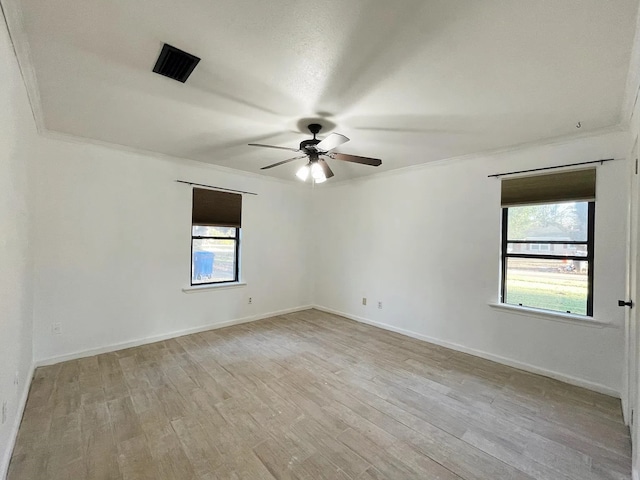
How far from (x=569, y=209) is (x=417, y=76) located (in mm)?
2449

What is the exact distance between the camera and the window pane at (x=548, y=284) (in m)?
2.92

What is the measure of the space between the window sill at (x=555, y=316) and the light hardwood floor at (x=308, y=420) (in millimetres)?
653

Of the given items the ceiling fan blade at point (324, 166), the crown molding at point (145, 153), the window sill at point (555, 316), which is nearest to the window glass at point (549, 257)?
the window sill at point (555, 316)

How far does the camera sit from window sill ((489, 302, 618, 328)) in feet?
8.95

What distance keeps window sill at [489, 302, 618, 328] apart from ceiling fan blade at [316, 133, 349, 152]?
276cm

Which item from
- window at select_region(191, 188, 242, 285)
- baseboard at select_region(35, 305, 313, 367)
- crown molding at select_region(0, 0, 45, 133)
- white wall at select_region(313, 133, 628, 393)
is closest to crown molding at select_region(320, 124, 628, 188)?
white wall at select_region(313, 133, 628, 393)

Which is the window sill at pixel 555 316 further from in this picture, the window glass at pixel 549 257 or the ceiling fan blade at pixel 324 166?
the ceiling fan blade at pixel 324 166

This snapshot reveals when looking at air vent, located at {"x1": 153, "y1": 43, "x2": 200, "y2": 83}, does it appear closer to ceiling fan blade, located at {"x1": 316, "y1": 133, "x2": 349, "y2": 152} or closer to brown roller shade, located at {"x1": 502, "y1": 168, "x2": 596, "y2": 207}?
ceiling fan blade, located at {"x1": 316, "y1": 133, "x2": 349, "y2": 152}

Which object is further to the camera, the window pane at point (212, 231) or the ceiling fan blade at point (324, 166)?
the window pane at point (212, 231)

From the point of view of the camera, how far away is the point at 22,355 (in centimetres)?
225

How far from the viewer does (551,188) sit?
3.03 m

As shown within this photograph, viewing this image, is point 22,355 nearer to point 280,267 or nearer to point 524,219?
point 280,267

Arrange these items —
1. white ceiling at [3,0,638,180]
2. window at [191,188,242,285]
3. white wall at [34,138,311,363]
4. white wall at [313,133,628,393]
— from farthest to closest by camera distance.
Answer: window at [191,188,242,285] < white wall at [34,138,311,363] < white wall at [313,133,628,393] < white ceiling at [3,0,638,180]

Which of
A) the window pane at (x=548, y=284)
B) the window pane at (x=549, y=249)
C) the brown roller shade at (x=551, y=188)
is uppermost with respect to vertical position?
the brown roller shade at (x=551, y=188)
